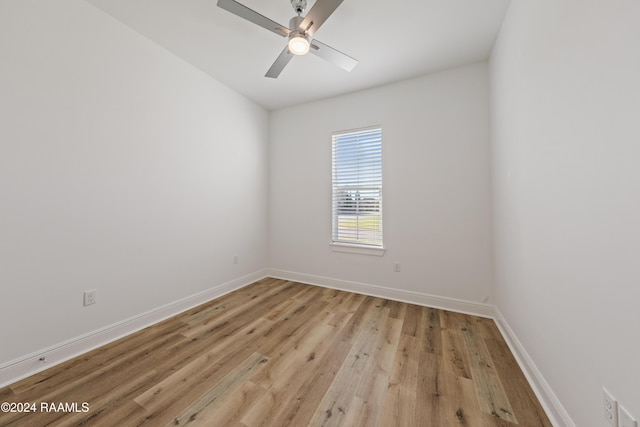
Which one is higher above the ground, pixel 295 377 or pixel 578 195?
pixel 578 195

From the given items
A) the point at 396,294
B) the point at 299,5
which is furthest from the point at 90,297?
the point at 396,294

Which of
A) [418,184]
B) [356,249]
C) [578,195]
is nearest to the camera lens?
[578,195]

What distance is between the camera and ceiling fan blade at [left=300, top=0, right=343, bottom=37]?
57.4 inches

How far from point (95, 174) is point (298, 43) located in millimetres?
1960

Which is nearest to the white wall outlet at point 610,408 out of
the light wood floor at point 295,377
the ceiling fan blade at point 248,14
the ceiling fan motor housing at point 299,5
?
the light wood floor at point 295,377

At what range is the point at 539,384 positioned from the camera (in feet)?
4.56

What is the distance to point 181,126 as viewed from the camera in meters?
2.52

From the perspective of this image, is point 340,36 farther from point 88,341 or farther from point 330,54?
point 88,341

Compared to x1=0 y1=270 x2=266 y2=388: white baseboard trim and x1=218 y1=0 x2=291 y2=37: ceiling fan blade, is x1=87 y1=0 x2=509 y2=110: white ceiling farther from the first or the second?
x1=0 y1=270 x2=266 y2=388: white baseboard trim

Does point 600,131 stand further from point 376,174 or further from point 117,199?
point 117,199

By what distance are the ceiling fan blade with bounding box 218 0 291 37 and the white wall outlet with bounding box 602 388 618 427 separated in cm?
260

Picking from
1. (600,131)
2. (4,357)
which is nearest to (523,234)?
(600,131)

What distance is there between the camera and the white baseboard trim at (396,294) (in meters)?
2.47

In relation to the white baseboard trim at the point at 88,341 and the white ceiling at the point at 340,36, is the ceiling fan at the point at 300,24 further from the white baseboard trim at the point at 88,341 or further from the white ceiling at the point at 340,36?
the white baseboard trim at the point at 88,341
